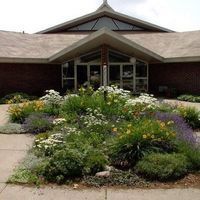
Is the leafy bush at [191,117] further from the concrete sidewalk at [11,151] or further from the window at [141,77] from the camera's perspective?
the window at [141,77]

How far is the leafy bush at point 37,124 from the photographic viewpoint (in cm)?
1260

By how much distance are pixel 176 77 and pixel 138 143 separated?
1824 cm

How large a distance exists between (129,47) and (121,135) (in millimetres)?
15673

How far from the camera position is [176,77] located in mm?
26344

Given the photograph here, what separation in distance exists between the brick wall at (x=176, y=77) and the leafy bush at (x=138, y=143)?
54.0 ft

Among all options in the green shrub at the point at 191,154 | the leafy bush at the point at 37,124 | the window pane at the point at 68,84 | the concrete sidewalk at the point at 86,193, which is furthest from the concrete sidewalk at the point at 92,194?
the window pane at the point at 68,84

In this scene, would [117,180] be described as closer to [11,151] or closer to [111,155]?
[111,155]

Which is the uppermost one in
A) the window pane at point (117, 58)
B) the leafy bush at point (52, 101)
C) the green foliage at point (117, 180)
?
the window pane at point (117, 58)

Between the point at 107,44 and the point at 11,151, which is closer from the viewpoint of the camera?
the point at 11,151

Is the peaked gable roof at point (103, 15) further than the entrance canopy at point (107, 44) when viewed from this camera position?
Yes

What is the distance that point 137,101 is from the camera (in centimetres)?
1237

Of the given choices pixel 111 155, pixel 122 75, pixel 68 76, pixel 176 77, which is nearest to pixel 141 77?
pixel 122 75

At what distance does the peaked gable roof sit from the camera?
3450 centimetres

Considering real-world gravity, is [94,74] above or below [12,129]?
above
